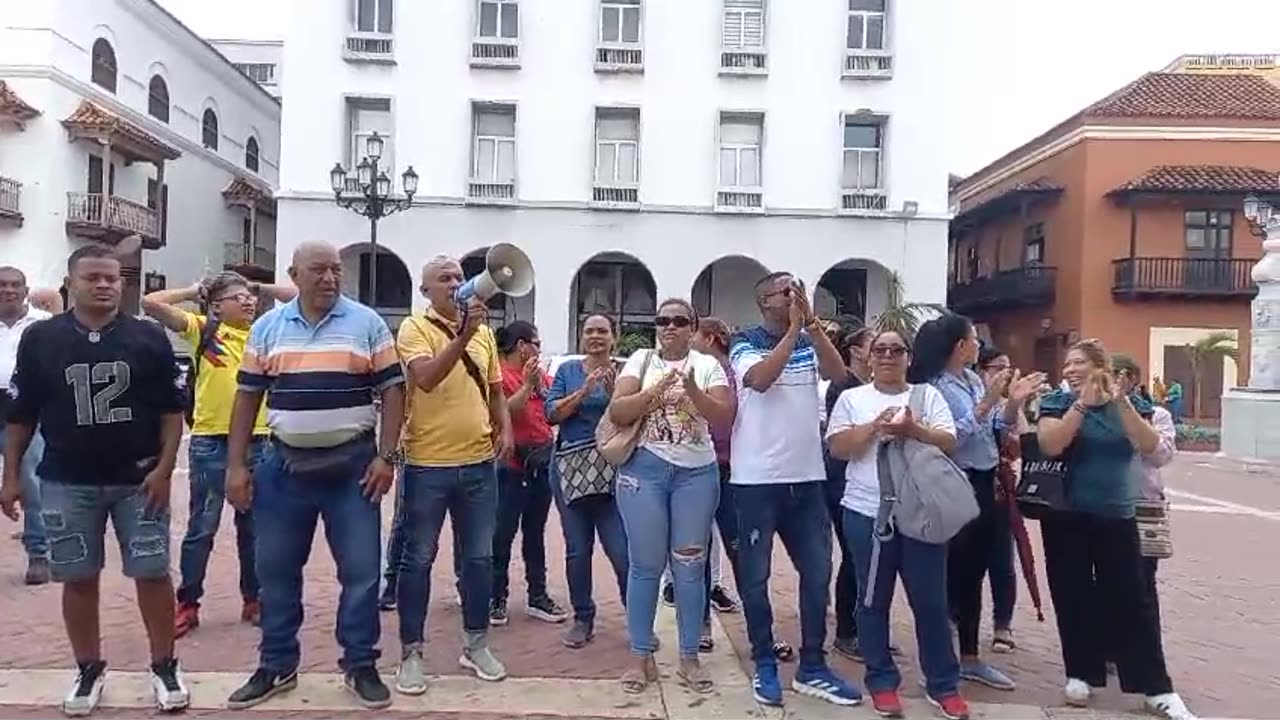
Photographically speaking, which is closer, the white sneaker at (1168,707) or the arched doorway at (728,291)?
the white sneaker at (1168,707)

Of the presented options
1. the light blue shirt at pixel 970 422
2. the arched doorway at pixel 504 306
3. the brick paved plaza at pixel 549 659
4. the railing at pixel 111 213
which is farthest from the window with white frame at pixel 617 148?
the light blue shirt at pixel 970 422

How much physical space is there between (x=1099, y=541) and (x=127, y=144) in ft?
93.0

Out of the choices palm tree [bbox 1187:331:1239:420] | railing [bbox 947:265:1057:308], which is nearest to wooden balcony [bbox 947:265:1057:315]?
railing [bbox 947:265:1057:308]

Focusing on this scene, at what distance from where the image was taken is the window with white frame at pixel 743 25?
87.1 ft

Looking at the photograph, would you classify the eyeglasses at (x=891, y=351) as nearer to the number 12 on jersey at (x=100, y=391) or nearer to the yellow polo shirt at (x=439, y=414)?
the yellow polo shirt at (x=439, y=414)

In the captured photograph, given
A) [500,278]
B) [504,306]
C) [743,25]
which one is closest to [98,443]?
[500,278]

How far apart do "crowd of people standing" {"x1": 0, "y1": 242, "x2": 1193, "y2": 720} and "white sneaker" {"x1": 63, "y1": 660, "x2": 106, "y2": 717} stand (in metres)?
0.01

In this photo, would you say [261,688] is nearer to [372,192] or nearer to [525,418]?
[525,418]

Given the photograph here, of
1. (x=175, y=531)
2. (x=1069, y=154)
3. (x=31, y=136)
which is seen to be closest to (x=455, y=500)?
(x=175, y=531)

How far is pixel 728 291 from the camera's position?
94.0 feet

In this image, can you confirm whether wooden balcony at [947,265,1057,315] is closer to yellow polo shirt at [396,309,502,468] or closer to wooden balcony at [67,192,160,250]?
wooden balcony at [67,192,160,250]

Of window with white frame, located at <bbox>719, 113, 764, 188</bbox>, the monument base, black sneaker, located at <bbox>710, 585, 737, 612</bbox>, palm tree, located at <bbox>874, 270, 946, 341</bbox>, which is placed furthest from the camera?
window with white frame, located at <bbox>719, 113, 764, 188</bbox>

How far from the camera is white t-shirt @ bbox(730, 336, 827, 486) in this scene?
4984 mm

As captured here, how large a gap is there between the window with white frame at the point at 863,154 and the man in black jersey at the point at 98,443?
23.5 m
